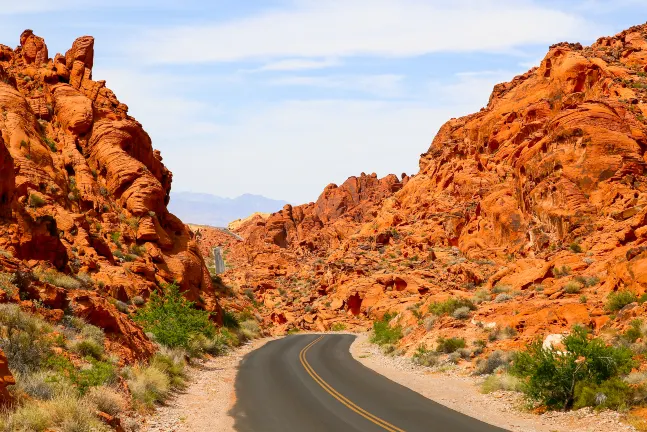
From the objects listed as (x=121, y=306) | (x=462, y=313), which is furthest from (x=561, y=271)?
(x=121, y=306)

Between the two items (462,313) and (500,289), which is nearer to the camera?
(462,313)

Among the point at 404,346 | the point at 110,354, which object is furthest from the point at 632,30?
the point at 110,354

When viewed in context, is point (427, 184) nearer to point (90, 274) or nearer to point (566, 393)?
point (90, 274)

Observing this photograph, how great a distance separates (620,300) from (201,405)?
14.4 m

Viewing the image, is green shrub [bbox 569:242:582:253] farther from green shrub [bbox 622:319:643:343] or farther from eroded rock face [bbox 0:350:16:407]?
eroded rock face [bbox 0:350:16:407]

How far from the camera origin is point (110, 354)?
17438mm

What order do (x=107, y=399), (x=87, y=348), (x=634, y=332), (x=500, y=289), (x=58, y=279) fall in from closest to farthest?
(x=107, y=399) → (x=87, y=348) → (x=634, y=332) → (x=58, y=279) → (x=500, y=289)

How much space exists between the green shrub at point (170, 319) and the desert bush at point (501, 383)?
1322 centimetres

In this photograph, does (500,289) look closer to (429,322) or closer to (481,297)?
(481,297)

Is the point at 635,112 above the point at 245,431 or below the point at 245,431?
above

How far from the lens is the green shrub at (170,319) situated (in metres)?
25.3

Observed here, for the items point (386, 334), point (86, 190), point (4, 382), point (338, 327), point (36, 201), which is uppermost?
point (86, 190)

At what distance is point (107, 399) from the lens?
13180 mm

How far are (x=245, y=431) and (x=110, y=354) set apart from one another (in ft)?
18.3
